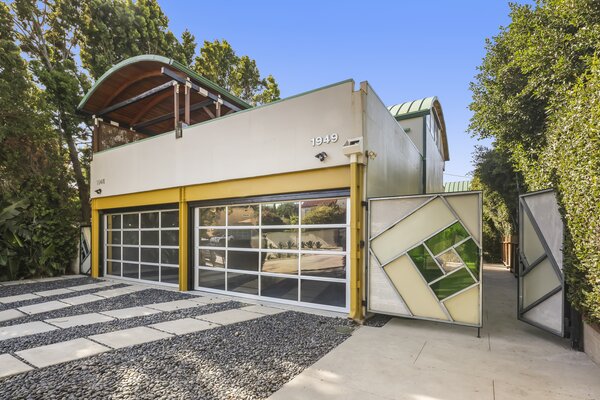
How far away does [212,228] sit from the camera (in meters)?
7.91

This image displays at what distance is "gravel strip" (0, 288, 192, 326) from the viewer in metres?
5.79

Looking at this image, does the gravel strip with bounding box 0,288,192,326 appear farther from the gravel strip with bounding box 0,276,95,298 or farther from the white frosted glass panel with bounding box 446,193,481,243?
the white frosted glass panel with bounding box 446,193,481,243

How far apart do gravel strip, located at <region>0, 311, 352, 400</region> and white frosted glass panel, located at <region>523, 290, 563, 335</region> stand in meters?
2.97

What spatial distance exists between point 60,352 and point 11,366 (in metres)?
0.50

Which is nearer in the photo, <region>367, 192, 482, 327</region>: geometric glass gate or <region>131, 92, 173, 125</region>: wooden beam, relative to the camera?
<region>367, 192, 482, 327</region>: geometric glass gate

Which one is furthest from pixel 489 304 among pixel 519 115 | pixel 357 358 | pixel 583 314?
pixel 519 115

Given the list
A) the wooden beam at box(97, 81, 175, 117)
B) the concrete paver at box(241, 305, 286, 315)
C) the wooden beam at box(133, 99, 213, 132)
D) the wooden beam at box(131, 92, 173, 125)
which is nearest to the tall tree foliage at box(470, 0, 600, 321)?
the concrete paver at box(241, 305, 286, 315)

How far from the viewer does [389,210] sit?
5363 mm

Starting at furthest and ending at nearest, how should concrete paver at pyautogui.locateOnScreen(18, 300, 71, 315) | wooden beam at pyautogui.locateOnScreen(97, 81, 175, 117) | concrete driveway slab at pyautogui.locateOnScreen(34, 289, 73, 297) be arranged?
wooden beam at pyautogui.locateOnScreen(97, 81, 175, 117)
concrete driveway slab at pyautogui.locateOnScreen(34, 289, 73, 297)
concrete paver at pyautogui.locateOnScreen(18, 300, 71, 315)

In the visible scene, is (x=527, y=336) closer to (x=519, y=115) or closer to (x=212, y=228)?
(x=519, y=115)

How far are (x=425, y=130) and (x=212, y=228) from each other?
8494 mm

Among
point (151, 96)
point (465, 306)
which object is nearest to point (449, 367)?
point (465, 306)

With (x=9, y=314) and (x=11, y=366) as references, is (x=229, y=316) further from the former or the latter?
(x=9, y=314)

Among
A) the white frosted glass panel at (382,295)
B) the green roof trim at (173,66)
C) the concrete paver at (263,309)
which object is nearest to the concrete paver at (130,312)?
the concrete paver at (263,309)
